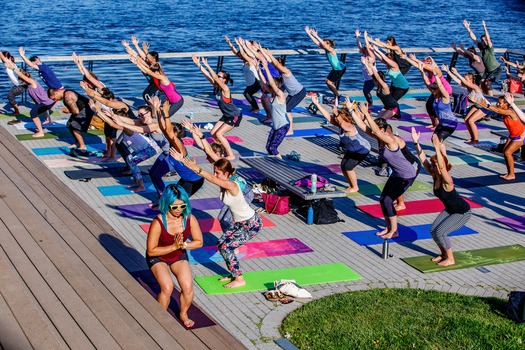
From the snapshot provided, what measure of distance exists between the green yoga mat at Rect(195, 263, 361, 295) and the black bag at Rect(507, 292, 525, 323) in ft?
7.56

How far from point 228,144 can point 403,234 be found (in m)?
5.18

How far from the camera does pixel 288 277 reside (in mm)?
12422

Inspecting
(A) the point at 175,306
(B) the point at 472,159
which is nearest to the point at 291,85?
(B) the point at 472,159

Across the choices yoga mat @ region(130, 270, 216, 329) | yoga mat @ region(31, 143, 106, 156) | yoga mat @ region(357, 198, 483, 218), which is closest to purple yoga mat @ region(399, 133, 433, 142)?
yoga mat @ region(357, 198, 483, 218)

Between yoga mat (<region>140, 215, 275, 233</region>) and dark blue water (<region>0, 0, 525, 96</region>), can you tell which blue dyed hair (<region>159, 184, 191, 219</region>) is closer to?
yoga mat (<region>140, 215, 275, 233</region>)

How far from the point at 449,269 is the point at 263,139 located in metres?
8.63

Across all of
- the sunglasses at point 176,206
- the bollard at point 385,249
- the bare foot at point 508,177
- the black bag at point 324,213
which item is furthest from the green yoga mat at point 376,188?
the sunglasses at point 176,206

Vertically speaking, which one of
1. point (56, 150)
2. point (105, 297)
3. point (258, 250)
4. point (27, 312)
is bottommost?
point (56, 150)

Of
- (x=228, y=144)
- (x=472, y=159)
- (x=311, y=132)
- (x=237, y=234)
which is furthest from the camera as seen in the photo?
(x=311, y=132)

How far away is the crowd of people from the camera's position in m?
9.82

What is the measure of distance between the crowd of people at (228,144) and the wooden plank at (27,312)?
4.68 ft

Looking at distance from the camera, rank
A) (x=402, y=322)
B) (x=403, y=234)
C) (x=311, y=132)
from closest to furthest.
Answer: (x=402, y=322), (x=403, y=234), (x=311, y=132)

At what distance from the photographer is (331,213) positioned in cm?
1493

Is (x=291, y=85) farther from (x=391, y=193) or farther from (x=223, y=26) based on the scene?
(x=223, y=26)
